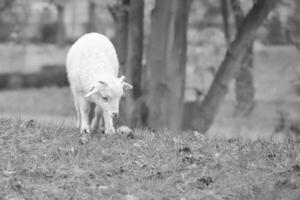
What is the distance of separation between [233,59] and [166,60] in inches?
66.6

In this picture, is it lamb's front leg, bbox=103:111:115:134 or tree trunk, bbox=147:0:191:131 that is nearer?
lamb's front leg, bbox=103:111:115:134

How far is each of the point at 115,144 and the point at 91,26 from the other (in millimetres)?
22231

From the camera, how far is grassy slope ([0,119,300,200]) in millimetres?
6492

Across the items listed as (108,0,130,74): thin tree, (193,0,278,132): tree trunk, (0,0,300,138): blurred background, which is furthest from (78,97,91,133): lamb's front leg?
(193,0,278,132): tree trunk

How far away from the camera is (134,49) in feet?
47.8

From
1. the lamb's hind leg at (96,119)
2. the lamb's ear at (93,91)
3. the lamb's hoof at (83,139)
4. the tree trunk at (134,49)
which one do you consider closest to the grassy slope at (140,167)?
the lamb's hoof at (83,139)

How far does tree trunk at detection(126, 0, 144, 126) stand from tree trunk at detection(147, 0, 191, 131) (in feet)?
0.95

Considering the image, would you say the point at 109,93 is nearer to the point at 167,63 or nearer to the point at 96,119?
the point at 96,119

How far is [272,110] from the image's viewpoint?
91.1 ft

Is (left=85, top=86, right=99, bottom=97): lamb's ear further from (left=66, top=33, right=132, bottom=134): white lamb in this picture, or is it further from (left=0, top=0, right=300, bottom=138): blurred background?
(left=0, top=0, right=300, bottom=138): blurred background

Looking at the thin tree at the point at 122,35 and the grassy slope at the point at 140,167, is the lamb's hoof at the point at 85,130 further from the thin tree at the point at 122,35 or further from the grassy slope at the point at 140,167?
the thin tree at the point at 122,35

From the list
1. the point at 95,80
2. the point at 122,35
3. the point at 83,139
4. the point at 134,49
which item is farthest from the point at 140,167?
the point at 122,35

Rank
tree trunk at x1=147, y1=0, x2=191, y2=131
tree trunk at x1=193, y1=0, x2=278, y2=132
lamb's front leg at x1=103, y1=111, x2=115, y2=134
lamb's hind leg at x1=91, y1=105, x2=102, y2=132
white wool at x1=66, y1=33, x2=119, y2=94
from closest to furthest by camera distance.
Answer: lamb's front leg at x1=103, y1=111, x2=115, y2=134
white wool at x1=66, y1=33, x2=119, y2=94
lamb's hind leg at x1=91, y1=105, x2=102, y2=132
tree trunk at x1=147, y1=0, x2=191, y2=131
tree trunk at x1=193, y1=0, x2=278, y2=132

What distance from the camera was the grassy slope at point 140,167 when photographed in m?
6.49
